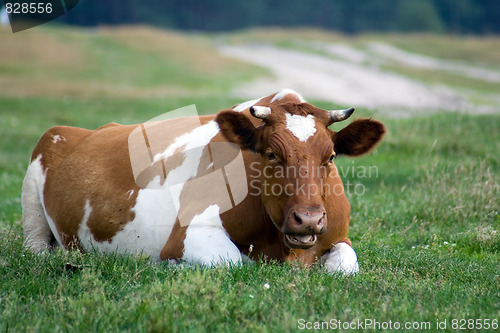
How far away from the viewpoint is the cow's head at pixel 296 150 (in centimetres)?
489

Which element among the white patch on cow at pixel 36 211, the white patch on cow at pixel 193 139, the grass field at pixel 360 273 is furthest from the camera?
the white patch on cow at pixel 36 211

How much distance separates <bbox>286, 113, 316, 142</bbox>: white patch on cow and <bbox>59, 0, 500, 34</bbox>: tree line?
79.7 meters

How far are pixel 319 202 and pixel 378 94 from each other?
2364 cm

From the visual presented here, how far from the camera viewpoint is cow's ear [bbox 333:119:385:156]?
5570 millimetres

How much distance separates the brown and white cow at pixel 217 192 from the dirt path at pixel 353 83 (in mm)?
11311

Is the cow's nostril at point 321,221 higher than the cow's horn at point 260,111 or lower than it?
lower

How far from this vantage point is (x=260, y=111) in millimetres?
5363

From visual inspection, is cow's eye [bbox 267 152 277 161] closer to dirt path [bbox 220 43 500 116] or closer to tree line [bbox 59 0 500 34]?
dirt path [bbox 220 43 500 116]

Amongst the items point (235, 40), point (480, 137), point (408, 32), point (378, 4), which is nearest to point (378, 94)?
point (480, 137)

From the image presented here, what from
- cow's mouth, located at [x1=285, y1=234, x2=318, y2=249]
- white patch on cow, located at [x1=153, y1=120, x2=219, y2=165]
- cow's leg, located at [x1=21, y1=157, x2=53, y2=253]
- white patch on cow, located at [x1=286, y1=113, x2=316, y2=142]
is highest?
white patch on cow, located at [x1=286, y1=113, x2=316, y2=142]

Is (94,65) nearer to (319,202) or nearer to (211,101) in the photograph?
(211,101)

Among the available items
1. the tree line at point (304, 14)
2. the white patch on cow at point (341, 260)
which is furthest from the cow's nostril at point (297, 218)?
the tree line at point (304, 14)

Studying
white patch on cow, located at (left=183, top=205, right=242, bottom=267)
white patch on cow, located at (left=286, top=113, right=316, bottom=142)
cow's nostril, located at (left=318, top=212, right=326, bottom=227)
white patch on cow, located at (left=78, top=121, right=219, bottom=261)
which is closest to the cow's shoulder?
white patch on cow, located at (left=78, top=121, right=219, bottom=261)

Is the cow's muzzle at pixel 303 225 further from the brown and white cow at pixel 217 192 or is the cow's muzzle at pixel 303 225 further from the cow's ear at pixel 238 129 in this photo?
the cow's ear at pixel 238 129
